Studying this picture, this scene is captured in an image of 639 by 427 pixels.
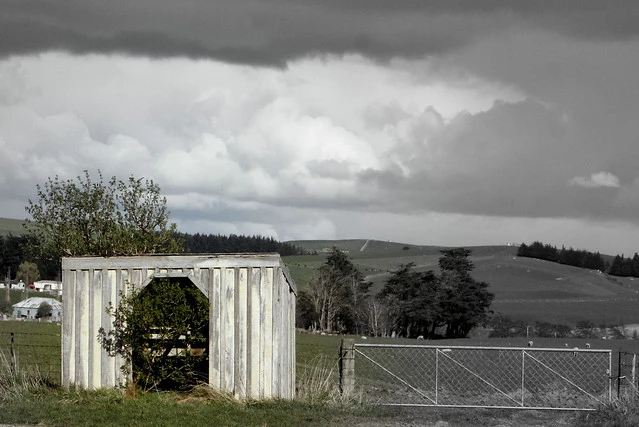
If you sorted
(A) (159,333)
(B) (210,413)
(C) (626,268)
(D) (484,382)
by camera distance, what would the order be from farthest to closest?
(C) (626,268)
(D) (484,382)
(A) (159,333)
(B) (210,413)

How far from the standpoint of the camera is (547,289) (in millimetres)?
112062

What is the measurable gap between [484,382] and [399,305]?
6212 centimetres

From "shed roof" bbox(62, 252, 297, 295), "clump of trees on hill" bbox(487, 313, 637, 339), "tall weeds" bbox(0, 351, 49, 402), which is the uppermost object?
"shed roof" bbox(62, 252, 297, 295)

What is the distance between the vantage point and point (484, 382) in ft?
87.0

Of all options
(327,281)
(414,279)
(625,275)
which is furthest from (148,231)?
(625,275)

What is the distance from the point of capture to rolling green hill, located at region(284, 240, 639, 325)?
94062 mm

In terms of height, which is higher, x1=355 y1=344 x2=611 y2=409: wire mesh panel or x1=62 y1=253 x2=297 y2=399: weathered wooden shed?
x1=62 y1=253 x2=297 y2=399: weathered wooden shed

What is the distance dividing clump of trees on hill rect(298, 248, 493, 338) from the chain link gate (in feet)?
142

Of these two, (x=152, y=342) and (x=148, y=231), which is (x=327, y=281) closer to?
(x=148, y=231)

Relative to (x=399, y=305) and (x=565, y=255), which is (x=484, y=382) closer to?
(x=399, y=305)

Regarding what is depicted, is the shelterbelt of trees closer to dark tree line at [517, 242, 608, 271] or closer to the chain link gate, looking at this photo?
dark tree line at [517, 242, 608, 271]

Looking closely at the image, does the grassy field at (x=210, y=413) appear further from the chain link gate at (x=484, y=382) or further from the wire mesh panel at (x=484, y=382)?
the wire mesh panel at (x=484, y=382)

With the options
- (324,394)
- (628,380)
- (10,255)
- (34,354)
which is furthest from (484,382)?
(10,255)

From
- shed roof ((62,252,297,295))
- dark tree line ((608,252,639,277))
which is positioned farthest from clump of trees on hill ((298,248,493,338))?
shed roof ((62,252,297,295))
